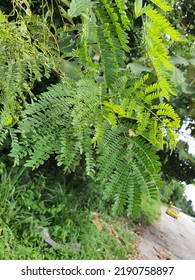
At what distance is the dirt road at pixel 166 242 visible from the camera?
4925 millimetres

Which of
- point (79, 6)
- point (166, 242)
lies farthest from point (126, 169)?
point (166, 242)

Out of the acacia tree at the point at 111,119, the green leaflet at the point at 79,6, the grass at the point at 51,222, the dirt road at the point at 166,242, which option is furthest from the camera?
the dirt road at the point at 166,242

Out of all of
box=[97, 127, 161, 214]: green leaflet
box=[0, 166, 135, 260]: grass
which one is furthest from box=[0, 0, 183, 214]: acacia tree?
box=[0, 166, 135, 260]: grass

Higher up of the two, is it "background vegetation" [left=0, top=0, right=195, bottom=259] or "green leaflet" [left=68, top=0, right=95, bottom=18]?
"green leaflet" [left=68, top=0, right=95, bottom=18]

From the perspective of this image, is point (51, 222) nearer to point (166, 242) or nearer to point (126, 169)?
point (126, 169)

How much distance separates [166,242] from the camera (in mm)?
5859

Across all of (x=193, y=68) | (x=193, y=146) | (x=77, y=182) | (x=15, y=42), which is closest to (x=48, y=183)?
(x=77, y=182)

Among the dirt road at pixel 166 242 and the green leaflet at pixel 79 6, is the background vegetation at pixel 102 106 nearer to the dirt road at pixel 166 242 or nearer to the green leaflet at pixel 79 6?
the green leaflet at pixel 79 6

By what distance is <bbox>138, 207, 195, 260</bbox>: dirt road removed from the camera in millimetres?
4925

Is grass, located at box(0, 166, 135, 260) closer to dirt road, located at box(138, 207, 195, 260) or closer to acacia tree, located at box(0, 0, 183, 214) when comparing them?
dirt road, located at box(138, 207, 195, 260)

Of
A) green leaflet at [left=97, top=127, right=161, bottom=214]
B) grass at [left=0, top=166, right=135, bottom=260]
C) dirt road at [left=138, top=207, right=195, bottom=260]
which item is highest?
green leaflet at [left=97, top=127, right=161, bottom=214]

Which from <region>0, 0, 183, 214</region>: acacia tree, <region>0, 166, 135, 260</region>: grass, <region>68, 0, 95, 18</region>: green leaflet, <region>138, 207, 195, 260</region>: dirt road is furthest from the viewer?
<region>138, 207, 195, 260</region>: dirt road

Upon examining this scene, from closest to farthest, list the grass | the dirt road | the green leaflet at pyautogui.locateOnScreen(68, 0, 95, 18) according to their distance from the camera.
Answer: the green leaflet at pyautogui.locateOnScreen(68, 0, 95, 18)
the grass
the dirt road

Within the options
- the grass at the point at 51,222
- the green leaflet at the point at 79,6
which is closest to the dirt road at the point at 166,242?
the grass at the point at 51,222
